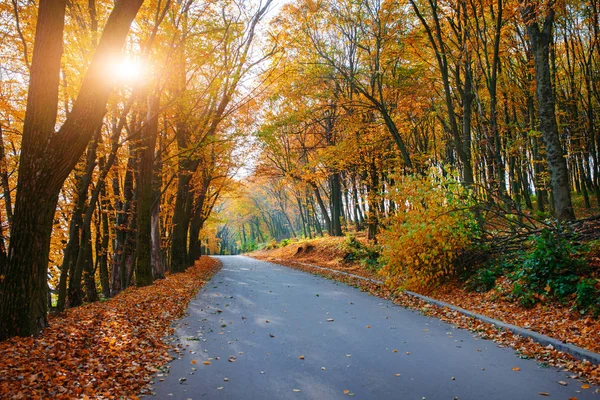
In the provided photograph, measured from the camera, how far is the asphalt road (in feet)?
14.1

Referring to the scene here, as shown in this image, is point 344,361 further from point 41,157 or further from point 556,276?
point 41,157

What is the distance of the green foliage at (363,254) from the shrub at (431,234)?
5127 mm

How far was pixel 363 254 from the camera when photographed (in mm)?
18953

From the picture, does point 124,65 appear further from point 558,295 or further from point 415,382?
point 558,295

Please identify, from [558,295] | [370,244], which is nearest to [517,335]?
[558,295]

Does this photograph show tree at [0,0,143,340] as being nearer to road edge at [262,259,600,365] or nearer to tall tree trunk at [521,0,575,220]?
road edge at [262,259,600,365]

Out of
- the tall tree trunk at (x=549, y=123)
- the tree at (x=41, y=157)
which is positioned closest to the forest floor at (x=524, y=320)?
the tall tree trunk at (x=549, y=123)

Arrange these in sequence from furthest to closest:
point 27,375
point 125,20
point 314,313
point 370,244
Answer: point 370,244 < point 314,313 < point 125,20 < point 27,375

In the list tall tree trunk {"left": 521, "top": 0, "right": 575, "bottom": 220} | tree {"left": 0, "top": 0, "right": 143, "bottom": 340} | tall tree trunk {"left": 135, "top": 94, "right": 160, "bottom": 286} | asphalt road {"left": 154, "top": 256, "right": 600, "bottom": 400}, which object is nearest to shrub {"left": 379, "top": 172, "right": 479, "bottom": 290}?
asphalt road {"left": 154, "top": 256, "right": 600, "bottom": 400}

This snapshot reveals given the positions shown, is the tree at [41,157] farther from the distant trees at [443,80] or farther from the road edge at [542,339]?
the distant trees at [443,80]

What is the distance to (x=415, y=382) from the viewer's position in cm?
453

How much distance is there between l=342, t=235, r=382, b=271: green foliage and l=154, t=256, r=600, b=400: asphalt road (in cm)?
790

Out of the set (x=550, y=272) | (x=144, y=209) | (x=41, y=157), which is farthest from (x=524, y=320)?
(x=144, y=209)

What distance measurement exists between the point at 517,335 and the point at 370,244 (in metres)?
14.8
